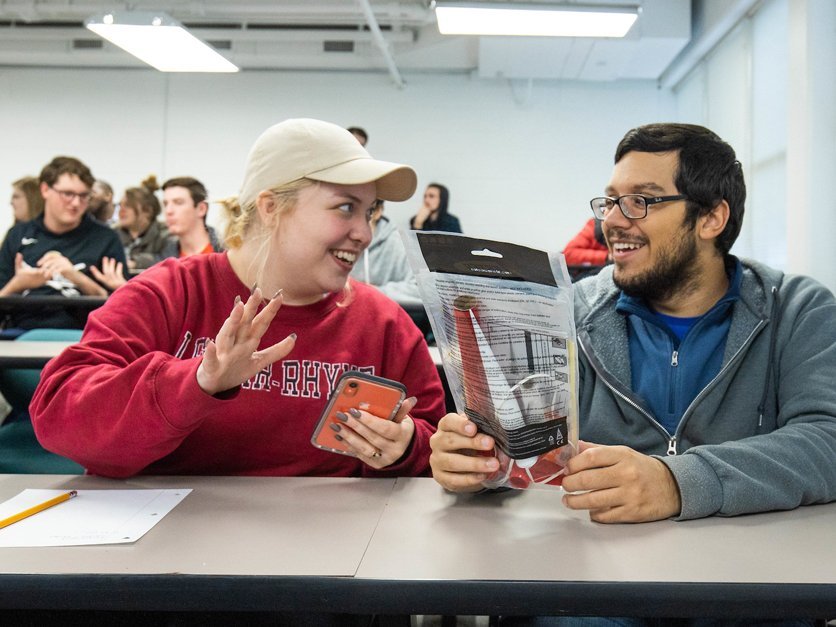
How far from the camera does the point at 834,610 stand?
0.79m

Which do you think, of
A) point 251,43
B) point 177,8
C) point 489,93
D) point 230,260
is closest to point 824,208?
point 230,260

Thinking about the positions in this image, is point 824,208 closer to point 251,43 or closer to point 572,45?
point 572,45

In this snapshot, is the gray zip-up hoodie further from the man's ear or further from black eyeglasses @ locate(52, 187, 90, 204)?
black eyeglasses @ locate(52, 187, 90, 204)

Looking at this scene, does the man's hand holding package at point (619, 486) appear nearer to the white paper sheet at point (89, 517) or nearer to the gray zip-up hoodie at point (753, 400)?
the gray zip-up hoodie at point (753, 400)

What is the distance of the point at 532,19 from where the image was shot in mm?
4867

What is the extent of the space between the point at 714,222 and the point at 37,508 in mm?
1341

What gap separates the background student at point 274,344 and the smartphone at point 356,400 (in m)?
0.02

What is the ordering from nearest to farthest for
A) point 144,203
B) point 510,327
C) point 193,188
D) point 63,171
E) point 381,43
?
point 510,327 → point 63,171 → point 193,188 → point 144,203 → point 381,43

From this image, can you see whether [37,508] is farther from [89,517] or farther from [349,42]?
[349,42]

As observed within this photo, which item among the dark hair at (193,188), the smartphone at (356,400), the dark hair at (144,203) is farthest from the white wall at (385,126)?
the smartphone at (356,400)

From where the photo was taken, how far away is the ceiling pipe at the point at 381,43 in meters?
5.77

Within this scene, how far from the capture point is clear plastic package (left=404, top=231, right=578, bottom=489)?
95cm

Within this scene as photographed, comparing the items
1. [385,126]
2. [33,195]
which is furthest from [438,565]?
[385,126]

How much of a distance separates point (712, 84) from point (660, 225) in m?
5.70
